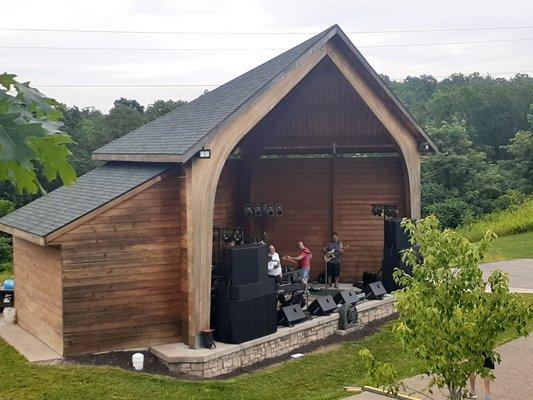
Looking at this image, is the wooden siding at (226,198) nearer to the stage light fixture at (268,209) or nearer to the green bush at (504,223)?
the stage light fixture at (268,209)

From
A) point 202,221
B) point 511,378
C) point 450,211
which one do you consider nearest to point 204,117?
point 202,221

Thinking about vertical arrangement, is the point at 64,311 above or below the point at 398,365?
above

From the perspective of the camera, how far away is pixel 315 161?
16297mm

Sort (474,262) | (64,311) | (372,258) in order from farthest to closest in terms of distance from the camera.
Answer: (372,258), (64,311), (474,262)

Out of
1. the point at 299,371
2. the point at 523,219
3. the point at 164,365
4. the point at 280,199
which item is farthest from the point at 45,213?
the point at 523,219

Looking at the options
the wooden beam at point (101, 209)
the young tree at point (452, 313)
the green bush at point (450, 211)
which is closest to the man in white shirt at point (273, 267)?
the wooden beam at point (101, 209)

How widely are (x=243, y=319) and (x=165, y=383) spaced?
2054mm

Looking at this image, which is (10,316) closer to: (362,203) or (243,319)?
(243,319)

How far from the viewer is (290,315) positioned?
39.5ft

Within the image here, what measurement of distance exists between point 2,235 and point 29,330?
13411 mm

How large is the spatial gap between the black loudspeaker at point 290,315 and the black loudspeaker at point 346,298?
1.27m

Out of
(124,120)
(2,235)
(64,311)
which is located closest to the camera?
(64,311)

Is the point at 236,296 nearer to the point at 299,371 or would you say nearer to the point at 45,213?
the point at 299,371

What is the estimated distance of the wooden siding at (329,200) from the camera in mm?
16047
